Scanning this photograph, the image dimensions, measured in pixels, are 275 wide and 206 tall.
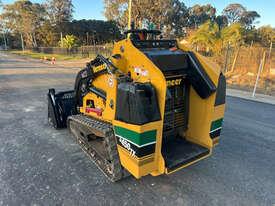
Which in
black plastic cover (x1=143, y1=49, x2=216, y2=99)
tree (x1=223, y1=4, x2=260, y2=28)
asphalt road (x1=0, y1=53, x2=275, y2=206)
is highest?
tree (x1=223, y1=4, x2=260, y2=28)

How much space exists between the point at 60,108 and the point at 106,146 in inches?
91.1

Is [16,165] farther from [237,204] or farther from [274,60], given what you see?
[274,60]

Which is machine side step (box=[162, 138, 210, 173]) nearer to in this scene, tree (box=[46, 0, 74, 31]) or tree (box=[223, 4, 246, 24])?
tree (box=[46, 0, 74, 31])

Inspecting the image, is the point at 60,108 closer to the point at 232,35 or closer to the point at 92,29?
the point at 232,35

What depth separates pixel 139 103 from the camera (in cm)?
244

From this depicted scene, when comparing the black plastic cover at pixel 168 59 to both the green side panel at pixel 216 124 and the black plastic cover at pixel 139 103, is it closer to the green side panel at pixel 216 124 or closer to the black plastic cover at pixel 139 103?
the black plastic cover at pixel 139 103

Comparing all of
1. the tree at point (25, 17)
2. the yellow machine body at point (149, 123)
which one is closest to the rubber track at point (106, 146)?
the yellow machine body at point (149, 123)

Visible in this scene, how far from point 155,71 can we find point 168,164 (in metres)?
1.22

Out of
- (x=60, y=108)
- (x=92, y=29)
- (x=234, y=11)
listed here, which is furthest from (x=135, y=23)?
(x=234, y=11)

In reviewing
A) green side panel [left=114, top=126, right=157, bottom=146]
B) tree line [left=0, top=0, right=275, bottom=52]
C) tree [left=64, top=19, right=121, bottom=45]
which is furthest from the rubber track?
tree [left=64, top=19, right=121, bottom=45]

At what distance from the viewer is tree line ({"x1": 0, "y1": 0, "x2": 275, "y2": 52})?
47.2ft

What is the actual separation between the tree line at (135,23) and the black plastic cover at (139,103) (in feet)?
31.0

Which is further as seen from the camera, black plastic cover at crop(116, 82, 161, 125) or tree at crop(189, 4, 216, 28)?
tree at crop(189, 4, 216, 28)

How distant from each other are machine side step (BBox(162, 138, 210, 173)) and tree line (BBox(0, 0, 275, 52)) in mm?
8998
